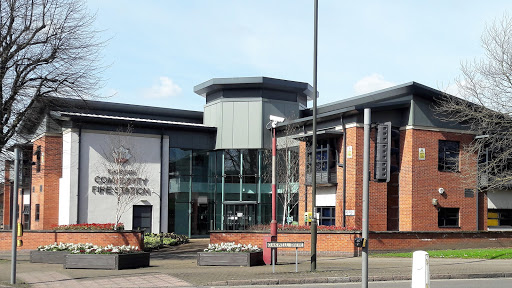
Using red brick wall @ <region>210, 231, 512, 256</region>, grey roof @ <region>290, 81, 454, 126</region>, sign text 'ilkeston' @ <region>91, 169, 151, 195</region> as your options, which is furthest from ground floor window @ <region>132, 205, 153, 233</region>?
grey roof @ <region>290, 81, 454, 126</region>

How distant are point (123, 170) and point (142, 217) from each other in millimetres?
3323

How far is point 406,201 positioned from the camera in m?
30.4

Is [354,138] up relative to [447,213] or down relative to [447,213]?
up

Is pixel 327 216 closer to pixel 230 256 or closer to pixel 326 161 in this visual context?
pixel 326 161

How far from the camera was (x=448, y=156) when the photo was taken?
31.4m

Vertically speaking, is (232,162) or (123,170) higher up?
(232,162)

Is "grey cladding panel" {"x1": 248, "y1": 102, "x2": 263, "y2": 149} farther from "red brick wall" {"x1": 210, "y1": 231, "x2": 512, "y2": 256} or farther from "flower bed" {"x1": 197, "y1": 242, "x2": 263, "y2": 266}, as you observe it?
"flower bed" {"x1": 197, "y1": 242, "x2": 263, "y2": 266}

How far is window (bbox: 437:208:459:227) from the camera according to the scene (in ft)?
102

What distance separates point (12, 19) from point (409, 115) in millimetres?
18571

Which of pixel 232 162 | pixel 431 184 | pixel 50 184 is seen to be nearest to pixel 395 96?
pixel 431 184

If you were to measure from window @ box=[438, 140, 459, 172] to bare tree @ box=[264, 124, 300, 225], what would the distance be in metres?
8.50

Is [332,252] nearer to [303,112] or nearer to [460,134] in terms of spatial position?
[460,134]

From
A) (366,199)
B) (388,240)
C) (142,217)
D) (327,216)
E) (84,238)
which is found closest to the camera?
(366,199)

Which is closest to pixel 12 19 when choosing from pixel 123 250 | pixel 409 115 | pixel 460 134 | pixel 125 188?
pixel 123 250
